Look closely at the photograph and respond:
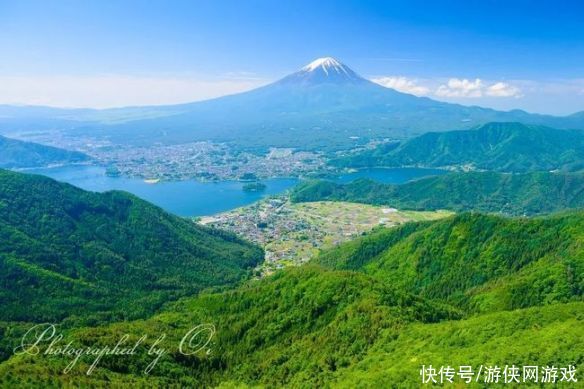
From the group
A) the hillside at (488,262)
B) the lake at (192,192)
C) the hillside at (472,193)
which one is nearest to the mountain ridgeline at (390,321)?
the hillside at (488,262)

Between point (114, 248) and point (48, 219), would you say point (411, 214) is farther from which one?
point (48, 219)

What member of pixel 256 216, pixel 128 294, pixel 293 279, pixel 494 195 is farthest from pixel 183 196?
pixel 293 279

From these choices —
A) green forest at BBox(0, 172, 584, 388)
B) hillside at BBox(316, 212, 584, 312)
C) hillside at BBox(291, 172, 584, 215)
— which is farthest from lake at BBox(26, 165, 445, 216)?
hillside at BBox(316, 212, 584, 312)

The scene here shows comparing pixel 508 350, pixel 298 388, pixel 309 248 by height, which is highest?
pixel 508 350

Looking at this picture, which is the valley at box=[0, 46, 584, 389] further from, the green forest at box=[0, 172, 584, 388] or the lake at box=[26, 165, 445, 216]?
the lake at box=[26, 165, 445, 216]

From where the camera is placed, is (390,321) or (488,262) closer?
(390,321)

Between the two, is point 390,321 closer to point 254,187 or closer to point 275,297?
point 275,297

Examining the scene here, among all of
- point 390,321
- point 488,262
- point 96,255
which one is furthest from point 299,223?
point 390,321

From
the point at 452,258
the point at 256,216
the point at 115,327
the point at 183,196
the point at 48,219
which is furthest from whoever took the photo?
the point at 183,196
